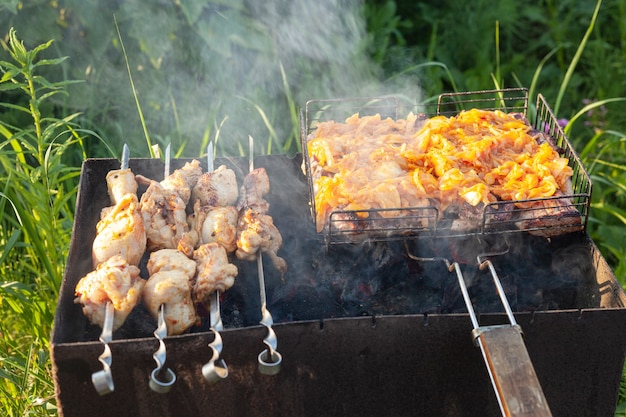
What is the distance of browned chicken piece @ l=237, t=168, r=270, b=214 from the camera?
338 cm

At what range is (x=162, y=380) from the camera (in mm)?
2797

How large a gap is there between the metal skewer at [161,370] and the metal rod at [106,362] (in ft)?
0.50

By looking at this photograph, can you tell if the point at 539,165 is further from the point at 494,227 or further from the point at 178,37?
the point at 178,37

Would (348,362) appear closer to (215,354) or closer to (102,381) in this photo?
(215,354)

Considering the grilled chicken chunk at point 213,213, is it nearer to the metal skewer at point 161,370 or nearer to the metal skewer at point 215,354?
the metal skewer at point 215,354

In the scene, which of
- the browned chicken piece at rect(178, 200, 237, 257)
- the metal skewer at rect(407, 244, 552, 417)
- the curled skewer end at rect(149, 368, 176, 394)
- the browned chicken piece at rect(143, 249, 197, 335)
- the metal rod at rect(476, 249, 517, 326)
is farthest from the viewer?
the browned chicken piece at rect(178, 200, 237, 257)

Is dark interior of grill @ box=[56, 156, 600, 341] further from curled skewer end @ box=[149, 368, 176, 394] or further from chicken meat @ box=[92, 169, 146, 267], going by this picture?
curled skewer end @ box=[149, 368, 176, 394]

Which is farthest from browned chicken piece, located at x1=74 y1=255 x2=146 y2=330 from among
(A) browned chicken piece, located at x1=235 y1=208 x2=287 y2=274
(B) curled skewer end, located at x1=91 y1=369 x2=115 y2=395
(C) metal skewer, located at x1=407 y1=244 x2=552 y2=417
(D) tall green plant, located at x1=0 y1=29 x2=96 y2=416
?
(C) metal skewer, located at x1=407 y1=244 x2=552 y2=417

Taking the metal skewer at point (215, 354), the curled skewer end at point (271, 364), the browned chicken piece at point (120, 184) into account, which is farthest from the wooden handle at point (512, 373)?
the browned chicken piece at point (120, 184)

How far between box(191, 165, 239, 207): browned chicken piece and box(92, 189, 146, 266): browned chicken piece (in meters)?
0.38

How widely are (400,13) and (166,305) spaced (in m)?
Answer: 5.13

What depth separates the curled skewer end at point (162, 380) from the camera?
8.38 ft

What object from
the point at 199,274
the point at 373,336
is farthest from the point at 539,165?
the point at 199,274

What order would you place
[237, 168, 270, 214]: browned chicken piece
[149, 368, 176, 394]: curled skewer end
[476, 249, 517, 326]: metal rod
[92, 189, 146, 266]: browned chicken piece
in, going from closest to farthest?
[149, 368, 176, 394]: curled skewer end < [476, 249, 517, 326]: metal rod < [92, 189, 146, 266]: browned chicken piece < [237, 168, 270, 214]: browned chicken piece
